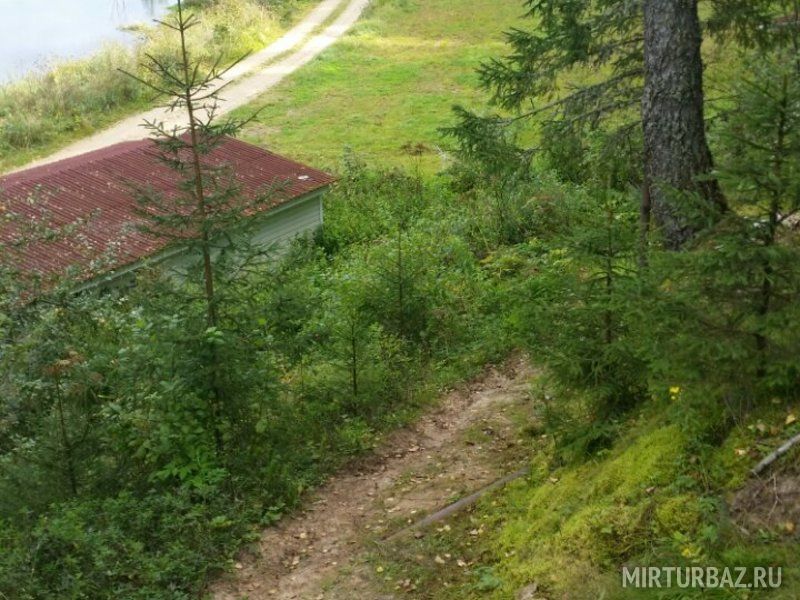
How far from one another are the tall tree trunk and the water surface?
96.8 feet

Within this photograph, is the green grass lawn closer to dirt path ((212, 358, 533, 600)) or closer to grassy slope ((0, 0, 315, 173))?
grassy slope ((0, 0, 315, 173))

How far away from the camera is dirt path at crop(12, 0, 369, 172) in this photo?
2592 cm

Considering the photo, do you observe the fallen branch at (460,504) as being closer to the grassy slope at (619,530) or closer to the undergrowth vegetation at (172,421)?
the grassy slope at (619,530)

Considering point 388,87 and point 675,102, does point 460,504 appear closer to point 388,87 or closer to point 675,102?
point 675,102

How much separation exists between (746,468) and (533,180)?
1333 centimetres

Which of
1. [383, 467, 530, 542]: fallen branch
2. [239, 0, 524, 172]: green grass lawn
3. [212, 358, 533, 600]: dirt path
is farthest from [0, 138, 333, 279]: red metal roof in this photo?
[383, 467, 530, 542]: fallen branch

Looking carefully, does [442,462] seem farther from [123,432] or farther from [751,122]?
[751,122]

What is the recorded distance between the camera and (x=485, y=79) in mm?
10219

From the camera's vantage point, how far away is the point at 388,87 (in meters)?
31.4

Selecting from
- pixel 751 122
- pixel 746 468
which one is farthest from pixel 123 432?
pixel 751 122

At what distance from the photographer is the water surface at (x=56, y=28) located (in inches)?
1378

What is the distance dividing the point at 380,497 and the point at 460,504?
1058mm

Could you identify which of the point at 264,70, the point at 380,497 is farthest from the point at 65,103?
the point at 380,497

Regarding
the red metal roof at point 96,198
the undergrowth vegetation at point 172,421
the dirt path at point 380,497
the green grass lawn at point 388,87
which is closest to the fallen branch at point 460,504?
the dirt path at point 380,497
